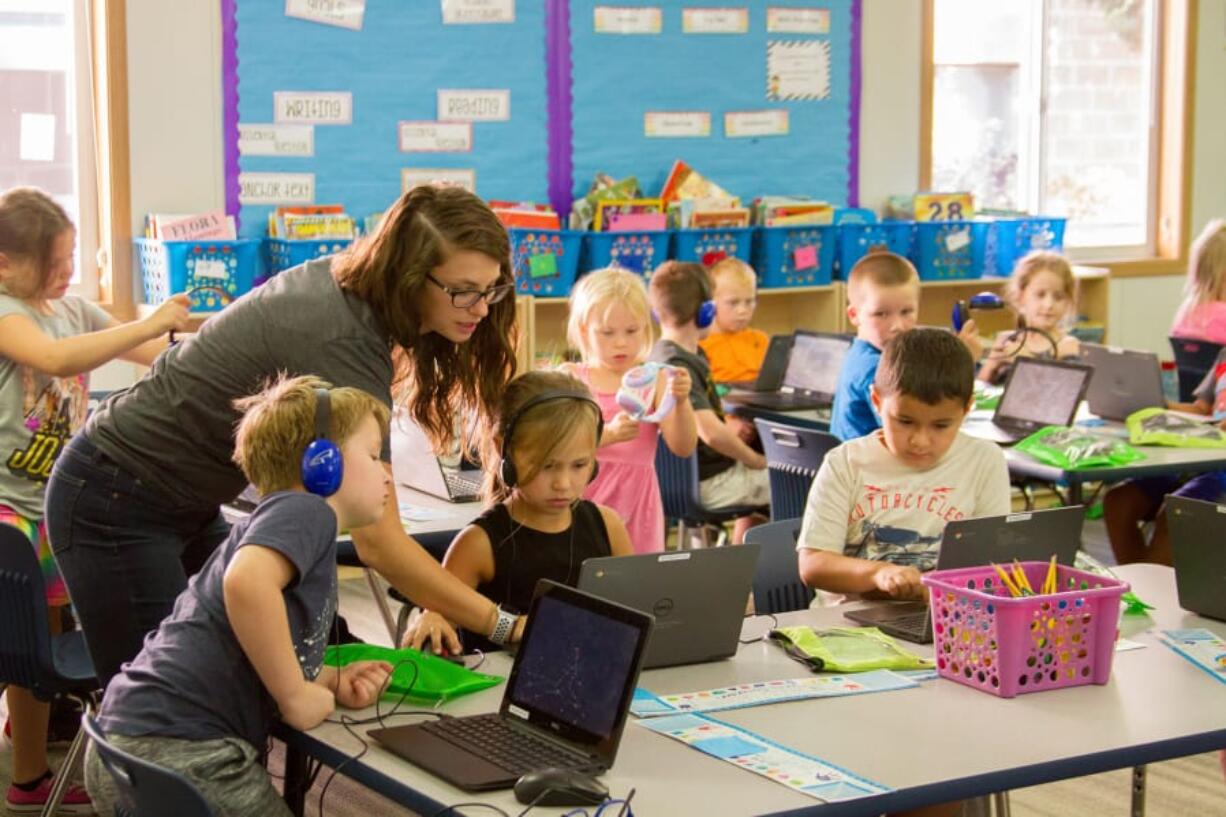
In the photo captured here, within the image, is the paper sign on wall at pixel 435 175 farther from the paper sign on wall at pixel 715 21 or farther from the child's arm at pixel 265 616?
the child's arm at pixel 265 616

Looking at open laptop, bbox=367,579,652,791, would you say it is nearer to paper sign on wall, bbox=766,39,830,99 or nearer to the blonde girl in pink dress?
the blonde girl in pink dress

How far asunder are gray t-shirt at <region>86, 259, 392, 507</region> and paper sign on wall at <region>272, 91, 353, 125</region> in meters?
3.50

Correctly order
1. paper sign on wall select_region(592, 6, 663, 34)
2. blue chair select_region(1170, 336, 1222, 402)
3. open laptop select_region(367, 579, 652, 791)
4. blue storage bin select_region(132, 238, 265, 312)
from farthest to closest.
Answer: paper sign on wall select_region(592, 6, 663, 34) < blue chair select_region(1170, 336, 1222, 402) < blue storage bin select_region(132, 238, 265, 312) < open laptop select_region(367, 579, 652, 791)

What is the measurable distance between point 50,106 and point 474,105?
61.3 inches

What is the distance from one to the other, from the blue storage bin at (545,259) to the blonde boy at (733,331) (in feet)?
1.79

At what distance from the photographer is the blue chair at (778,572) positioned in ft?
10.4

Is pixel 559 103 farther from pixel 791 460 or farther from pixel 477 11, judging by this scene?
pixel 791 460

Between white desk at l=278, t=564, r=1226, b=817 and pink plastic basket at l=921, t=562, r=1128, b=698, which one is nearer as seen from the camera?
white desk at l=278, t=564, r=1226, b=817

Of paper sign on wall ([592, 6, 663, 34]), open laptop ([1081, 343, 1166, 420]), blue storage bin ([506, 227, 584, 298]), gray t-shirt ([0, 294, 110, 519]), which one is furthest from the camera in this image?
paper sign on wall ([592, 6, 663, 34])

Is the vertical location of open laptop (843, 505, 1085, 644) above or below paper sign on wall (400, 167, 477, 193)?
below

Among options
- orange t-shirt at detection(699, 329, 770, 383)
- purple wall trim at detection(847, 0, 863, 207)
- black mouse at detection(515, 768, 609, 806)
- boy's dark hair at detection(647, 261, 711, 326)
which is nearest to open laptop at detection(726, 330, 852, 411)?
orange t-shirt at detection(699, 329, 770, 383)

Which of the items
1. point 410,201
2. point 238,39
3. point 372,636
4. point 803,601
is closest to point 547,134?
point 238,39

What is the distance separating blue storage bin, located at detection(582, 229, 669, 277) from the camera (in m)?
6.25

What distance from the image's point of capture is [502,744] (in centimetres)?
210
